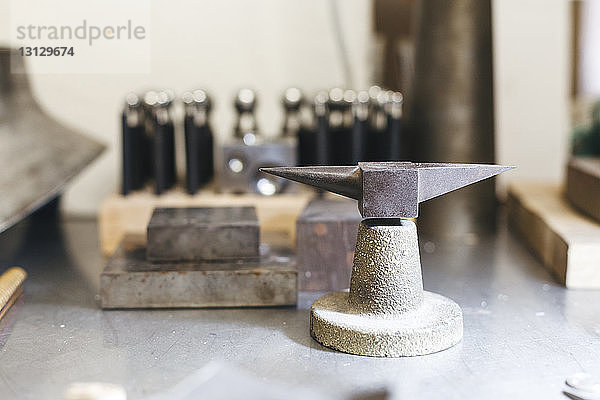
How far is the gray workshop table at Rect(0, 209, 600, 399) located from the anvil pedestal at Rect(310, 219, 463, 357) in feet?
0.04

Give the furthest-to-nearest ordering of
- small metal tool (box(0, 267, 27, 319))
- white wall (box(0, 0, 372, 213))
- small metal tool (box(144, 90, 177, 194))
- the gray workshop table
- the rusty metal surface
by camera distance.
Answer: white wall (box(0, 0, 372, 213)) < small metal tool (box(144, 90, 177, 194)) < the rusty metal surface < small metal tool (box(0, 267, 27, 319)) < the gray workshop table

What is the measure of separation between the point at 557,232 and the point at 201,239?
446 millimetres

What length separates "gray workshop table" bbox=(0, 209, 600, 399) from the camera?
1.98 ft

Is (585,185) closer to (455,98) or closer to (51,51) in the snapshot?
(455,98)

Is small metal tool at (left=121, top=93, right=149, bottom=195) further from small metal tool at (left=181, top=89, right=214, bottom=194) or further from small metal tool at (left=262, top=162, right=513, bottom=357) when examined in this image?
Answer: small metal tool at (left=262, top=162, right=513, bottom=357)

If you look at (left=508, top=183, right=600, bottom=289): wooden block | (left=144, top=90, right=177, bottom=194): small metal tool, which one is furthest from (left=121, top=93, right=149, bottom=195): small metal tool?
(left=508, top=183, right=600, bottom=289): wooden block

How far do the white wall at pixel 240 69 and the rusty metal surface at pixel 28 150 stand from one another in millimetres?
177

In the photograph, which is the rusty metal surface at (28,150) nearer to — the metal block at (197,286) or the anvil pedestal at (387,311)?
the metal block at (197,286)

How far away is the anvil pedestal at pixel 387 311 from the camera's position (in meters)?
0.65

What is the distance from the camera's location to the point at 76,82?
129 cm

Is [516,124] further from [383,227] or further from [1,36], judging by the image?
[1,36]

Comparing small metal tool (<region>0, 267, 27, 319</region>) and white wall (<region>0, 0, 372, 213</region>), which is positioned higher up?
white wall (<region>0, 0, 372, 213</region>)

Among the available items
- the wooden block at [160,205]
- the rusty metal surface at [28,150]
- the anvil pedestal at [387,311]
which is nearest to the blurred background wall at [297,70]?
the rusty metal surface at [28,150]

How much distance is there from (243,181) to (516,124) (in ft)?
1.98
